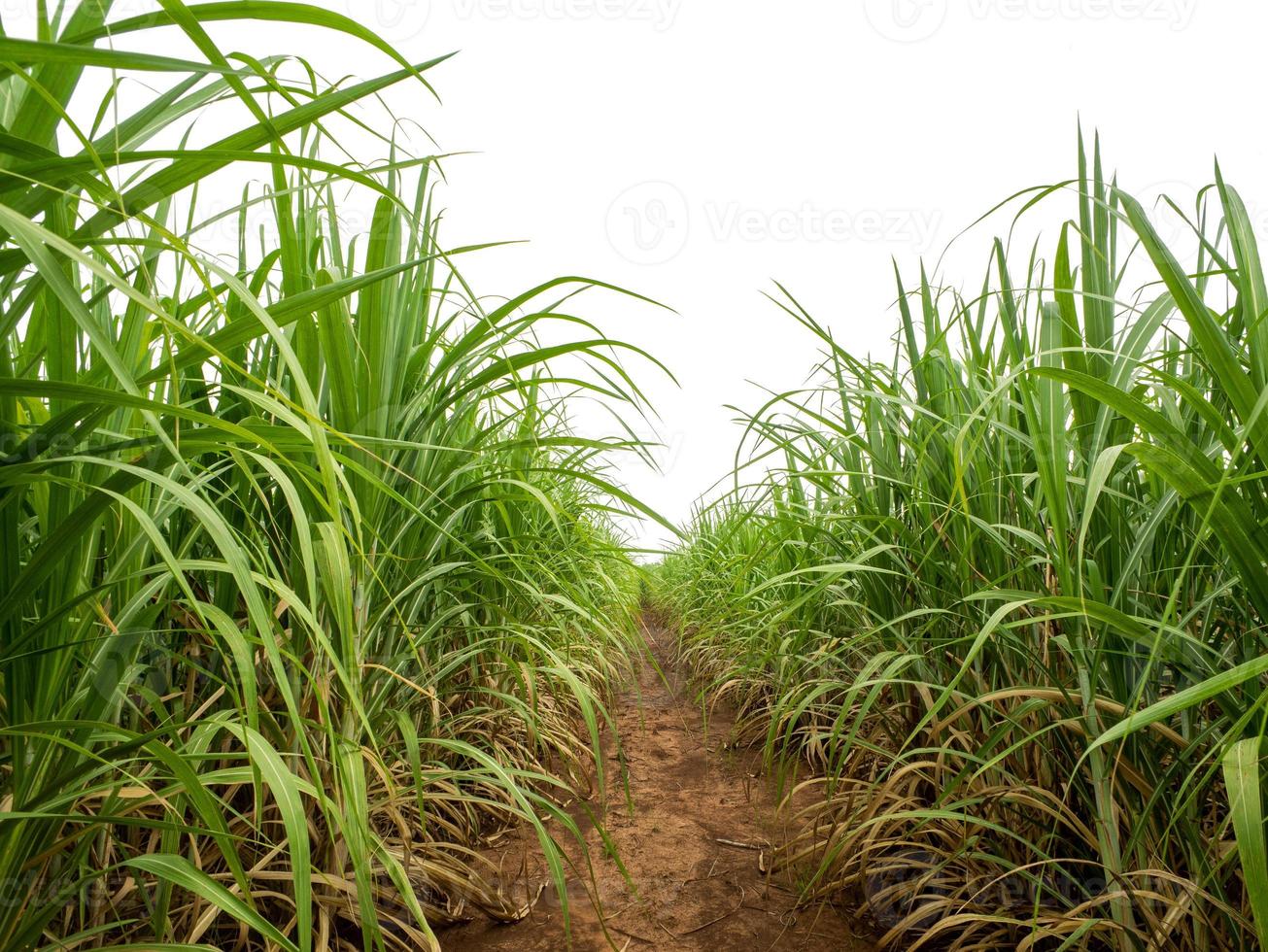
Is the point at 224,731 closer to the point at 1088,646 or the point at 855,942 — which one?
the point at 855,942

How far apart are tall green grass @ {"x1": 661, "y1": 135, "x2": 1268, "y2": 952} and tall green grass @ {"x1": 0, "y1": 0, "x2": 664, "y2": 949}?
0.55m

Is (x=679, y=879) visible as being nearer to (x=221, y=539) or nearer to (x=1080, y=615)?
(x=1080, y=615)

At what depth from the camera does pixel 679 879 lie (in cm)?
140

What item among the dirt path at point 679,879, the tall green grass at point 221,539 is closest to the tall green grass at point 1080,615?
the dirt path at point 679,879

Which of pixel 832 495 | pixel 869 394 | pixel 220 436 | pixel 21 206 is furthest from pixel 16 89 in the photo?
pixel 832 495

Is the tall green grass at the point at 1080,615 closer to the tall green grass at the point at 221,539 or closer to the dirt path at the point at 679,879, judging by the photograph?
the dirt path at the point at 679,879

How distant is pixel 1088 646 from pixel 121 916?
117 cm

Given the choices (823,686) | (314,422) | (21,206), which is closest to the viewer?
(314,422)

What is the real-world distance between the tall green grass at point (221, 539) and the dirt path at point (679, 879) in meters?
0.11

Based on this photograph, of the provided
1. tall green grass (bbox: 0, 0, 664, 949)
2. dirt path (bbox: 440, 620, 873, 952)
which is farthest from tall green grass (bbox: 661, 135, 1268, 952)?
tall green grass (bbox: 0, 0, 664, 949)

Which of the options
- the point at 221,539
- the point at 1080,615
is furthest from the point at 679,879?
the point at 221,539

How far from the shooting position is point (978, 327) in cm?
132

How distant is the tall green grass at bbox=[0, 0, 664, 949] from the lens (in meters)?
0.48

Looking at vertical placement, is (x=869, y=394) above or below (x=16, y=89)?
below
